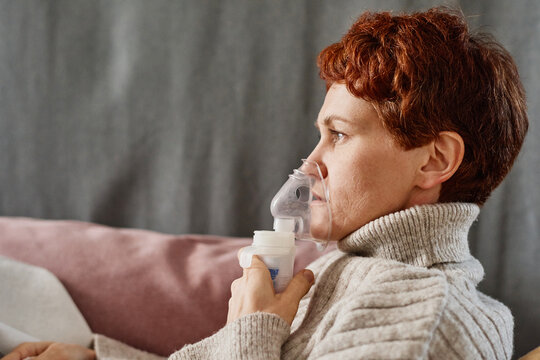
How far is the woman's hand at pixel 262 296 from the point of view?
96 centimetres

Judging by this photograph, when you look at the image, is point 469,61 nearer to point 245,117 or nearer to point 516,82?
point 516,82

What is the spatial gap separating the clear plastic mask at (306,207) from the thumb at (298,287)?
88 mm

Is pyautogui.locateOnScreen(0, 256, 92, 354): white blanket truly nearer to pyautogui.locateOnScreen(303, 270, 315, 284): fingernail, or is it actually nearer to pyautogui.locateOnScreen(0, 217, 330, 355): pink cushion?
pyautogui.locateOnScreen(0, 217, 330, 355): pink cushion

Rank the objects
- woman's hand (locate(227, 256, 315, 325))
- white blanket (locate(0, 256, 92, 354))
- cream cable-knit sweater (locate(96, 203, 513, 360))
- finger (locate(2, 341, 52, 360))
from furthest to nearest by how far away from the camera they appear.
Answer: white blanket (locate(0, 256, 92, 354))
finger (locate(2, 341, 52, 360))
woman's hand (locate(227, 256, 315, 325))
cream cable-knit sweater (locate(96, 203, 513, 360))

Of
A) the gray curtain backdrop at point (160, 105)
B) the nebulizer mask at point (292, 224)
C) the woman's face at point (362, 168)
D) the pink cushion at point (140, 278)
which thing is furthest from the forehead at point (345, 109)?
the gray curtain backdrop at point (160, 105)

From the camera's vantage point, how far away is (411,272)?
2.88 ft

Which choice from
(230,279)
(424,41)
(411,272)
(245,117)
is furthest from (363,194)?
(245,117)

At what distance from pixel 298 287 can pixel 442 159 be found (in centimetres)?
39

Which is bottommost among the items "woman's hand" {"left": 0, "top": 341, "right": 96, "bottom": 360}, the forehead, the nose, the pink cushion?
"woman's hand" {"left": 0, "top": 341, "right": 96, "bottom": 360}

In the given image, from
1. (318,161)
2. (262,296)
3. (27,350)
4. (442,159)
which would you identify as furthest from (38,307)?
(442,159)

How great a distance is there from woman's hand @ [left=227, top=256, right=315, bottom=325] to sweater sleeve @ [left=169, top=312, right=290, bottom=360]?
27 mm

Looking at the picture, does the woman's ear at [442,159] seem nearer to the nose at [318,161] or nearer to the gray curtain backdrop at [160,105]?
the nose at [318,161]

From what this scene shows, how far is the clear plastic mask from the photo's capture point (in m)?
1.09

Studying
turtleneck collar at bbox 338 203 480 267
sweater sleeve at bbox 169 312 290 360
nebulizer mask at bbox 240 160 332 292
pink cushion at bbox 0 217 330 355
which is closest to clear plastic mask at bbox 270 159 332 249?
nebulizer mask at bbox 240 160 332 292
